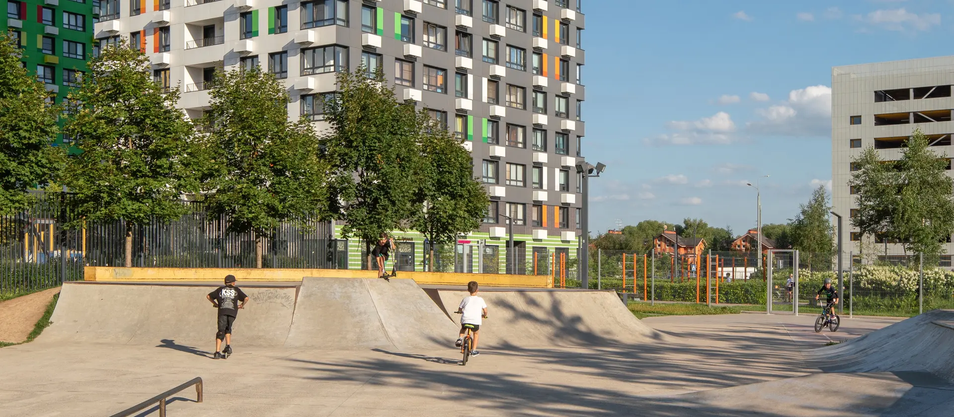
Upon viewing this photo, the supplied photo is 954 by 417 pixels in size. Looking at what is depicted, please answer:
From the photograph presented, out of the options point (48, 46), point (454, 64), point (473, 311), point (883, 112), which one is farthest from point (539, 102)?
point (473, 311)

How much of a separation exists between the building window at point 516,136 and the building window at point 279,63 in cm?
1818

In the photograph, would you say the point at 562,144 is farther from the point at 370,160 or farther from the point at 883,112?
the point at 883,112

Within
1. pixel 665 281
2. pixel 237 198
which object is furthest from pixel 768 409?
pixel 665 281

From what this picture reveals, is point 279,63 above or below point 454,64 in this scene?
below

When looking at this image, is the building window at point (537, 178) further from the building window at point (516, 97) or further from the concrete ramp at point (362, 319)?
the concrete ramp at point (362, 319)

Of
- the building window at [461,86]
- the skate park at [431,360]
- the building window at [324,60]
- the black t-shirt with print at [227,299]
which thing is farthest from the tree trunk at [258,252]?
the building window at [461,86]

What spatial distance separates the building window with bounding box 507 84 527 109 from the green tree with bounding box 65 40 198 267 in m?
37.6

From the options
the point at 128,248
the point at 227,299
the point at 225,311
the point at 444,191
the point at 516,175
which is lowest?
the point at 225,311

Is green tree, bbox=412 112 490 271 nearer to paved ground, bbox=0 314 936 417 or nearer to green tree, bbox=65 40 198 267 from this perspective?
green tree, bbox=65 40 198 267

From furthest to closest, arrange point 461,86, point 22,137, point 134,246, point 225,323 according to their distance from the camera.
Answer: point 461,86 → point 134,246 → point 22,137 → point 225,323

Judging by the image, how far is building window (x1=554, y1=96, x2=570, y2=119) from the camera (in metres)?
71.1

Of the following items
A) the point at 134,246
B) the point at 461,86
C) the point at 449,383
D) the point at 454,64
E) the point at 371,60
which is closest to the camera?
the point at 449,383

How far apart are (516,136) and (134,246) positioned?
4235 centimetres

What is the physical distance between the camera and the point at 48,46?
7288cm
